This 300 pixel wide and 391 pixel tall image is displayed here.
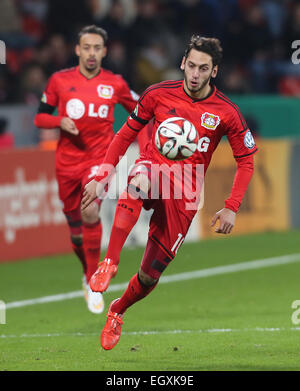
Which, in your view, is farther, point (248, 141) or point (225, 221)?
point (248, 141)

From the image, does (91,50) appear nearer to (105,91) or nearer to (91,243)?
(105,91)

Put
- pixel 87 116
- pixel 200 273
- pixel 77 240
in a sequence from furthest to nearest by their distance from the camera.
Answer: pixel 200 273 → pixel 77 240 → pixel 87 116

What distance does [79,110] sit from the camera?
994cm

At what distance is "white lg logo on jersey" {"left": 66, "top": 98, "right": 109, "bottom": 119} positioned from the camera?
9.93 m

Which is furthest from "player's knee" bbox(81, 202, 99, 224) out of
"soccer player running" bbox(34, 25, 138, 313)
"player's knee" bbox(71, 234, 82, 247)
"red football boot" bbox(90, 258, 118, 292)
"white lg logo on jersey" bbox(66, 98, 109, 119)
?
"red football boot" bbox(90, 258, 118, 292)

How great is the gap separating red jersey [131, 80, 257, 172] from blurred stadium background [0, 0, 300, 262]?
5779 millimetres

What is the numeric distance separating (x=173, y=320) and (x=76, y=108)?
2310mm

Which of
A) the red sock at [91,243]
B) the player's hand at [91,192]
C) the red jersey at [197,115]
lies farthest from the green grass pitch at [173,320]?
the red jersey at [197,115]

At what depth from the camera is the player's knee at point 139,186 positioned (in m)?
7.21

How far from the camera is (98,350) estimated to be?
26.6 ft

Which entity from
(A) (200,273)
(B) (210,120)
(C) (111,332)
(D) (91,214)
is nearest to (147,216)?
(A) (200,273)

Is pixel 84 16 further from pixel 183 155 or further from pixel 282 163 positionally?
pixel 183 155

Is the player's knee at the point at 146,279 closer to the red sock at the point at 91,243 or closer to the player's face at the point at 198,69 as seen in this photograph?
the player's face at the point at 198,69
